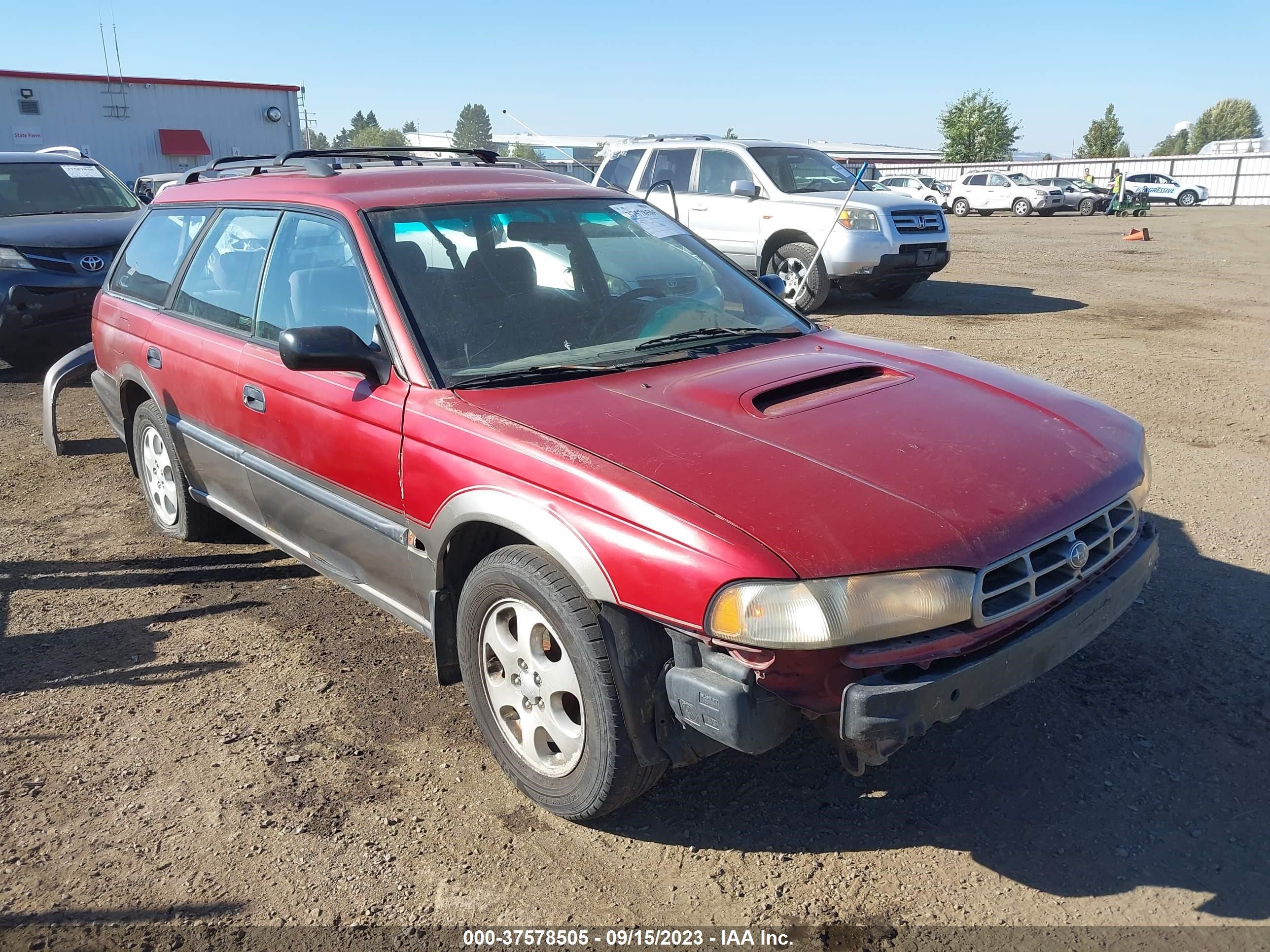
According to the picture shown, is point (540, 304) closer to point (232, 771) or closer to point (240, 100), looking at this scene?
point (232, 771)

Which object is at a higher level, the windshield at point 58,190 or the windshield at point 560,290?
the windshield at point 58,190

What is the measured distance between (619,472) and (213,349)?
2331 millimetres

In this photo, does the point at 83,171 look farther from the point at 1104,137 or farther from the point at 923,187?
the point at 1104,137

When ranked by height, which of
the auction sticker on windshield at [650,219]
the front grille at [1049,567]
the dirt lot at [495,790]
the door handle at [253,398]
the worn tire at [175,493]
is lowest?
the dirt lot at [495,790]

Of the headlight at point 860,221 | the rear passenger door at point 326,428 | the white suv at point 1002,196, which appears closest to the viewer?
the rear passenger door at point 326,428

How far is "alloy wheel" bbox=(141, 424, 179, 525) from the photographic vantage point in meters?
4.79

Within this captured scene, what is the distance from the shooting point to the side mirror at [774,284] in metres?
4.23

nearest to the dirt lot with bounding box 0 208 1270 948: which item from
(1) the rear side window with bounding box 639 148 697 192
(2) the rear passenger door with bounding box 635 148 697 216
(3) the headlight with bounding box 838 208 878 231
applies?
(3) the headlight with bounding box 838 208 878 231

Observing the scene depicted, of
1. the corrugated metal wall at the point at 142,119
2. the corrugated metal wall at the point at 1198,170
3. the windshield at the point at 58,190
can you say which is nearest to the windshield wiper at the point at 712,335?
the windshield at the point at 58,190

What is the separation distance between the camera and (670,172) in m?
11.9

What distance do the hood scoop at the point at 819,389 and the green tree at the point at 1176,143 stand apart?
138 metres

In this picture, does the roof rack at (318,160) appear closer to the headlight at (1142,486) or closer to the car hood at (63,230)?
the headlight at (1142,486)

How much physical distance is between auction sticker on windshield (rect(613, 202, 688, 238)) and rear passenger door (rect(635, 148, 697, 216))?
7.66 m

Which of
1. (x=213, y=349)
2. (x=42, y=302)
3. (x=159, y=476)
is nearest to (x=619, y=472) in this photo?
(x=213, y=349)
